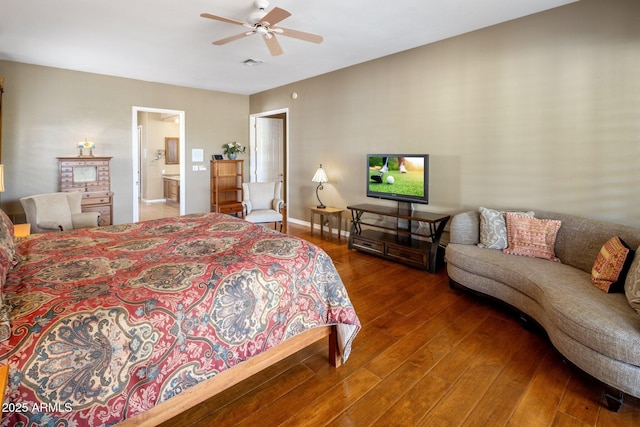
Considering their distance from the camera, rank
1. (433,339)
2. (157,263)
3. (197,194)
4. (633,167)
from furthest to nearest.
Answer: (197,194) < (633,167) < (433,339) < (157,263)

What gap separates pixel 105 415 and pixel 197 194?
20.2 ft

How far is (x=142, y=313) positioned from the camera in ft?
4.42

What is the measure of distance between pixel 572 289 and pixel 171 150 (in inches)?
387

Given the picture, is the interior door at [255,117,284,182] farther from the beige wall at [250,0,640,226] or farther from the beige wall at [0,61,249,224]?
the beige wall at [250,0,640,226]

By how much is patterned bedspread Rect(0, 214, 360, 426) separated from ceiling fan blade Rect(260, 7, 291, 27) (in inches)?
71.5

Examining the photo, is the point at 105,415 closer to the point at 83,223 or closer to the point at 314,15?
the point at 314,15

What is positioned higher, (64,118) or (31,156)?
(64,118)

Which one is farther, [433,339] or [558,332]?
[433,339]

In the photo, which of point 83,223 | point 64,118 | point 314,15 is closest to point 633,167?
point 314,15

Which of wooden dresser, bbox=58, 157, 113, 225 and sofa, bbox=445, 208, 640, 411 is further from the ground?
wooden dresser, bbox=58, 157, 113, 225

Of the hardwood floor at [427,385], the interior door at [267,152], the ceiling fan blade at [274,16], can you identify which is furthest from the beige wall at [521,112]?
the interior door at [267,152]

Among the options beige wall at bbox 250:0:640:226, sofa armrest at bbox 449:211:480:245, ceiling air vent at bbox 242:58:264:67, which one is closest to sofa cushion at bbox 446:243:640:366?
sofa armrest at bbox 449:211:480:245

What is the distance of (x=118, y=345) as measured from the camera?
1260 millimetres

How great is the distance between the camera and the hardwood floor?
5.66ft
